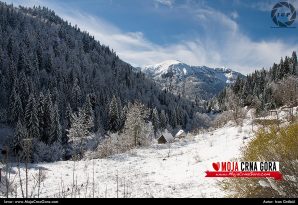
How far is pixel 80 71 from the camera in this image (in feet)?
642

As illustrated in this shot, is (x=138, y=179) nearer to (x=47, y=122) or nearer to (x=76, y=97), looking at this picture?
(x=47, y=122)

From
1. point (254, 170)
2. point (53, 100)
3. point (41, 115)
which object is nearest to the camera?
point (254, 170)

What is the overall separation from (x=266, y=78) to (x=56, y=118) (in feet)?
273

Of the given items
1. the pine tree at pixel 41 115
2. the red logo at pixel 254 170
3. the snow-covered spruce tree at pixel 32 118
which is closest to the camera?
the red logo at pixel 254 170

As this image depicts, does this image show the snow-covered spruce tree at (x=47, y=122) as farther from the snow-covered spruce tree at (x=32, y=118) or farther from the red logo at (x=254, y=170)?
the red logo at (x=254, y=170)

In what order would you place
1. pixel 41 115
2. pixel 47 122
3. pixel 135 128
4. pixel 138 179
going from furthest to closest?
pixel 47 122
pixel 41 115
pixel 135 128
pixel 138 179

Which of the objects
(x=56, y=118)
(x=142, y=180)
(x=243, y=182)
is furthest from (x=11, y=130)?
(x=243, y=182)

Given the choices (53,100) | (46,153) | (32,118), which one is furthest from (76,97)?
(46,153)

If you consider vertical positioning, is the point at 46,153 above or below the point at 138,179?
below

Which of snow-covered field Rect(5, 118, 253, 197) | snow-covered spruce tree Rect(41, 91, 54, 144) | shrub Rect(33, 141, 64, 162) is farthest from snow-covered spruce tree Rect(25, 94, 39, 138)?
snow-covered field Rect(5, 118, 253, 197)

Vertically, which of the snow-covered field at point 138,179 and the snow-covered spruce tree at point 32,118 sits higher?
the snow-covered spruce tree at point 32,118

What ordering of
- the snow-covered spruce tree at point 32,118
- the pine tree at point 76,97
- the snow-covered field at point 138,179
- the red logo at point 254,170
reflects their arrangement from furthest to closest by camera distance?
the pine tree at point 76,97 < the snow-covered spruce tree at point 32,118 < the snow-covered field at point 138,179 < the red logo at point 254,170

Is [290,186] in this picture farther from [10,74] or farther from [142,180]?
[10,74]

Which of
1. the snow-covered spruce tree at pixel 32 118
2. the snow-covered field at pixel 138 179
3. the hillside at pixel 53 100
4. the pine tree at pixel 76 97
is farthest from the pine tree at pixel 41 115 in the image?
the snow-covered field at pixel 138 179
